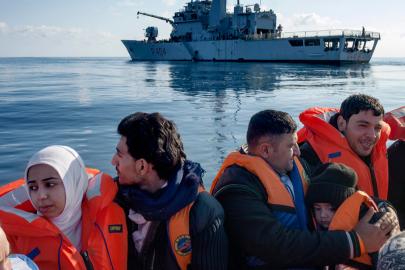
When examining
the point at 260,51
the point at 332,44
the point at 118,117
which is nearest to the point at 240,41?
the point at 260,51

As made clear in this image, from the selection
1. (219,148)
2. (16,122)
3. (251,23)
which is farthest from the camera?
(251,23)

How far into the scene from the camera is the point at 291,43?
43000 mm

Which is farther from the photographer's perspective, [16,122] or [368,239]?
[16,122]

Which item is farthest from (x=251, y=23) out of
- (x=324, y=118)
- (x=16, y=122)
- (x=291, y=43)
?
(x=324, y=118)

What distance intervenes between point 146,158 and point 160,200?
11.8 inches

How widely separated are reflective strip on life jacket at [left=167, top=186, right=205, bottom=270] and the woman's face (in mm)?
719

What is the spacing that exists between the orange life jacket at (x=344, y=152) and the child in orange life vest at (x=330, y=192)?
2.22ft

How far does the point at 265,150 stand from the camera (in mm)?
2486

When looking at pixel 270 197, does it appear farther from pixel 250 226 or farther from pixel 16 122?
pixel 16 122

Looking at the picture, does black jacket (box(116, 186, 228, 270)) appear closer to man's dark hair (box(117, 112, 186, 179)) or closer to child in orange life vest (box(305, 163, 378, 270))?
man's dark hair (box(117, 112, 186, 179))

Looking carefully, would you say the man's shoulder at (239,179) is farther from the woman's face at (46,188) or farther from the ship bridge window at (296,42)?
the ship bridge window at (296,42)

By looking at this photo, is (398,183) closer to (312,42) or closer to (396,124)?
(396,124)

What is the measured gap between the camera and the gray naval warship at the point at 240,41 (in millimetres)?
42000

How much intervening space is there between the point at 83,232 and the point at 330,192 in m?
1.78
